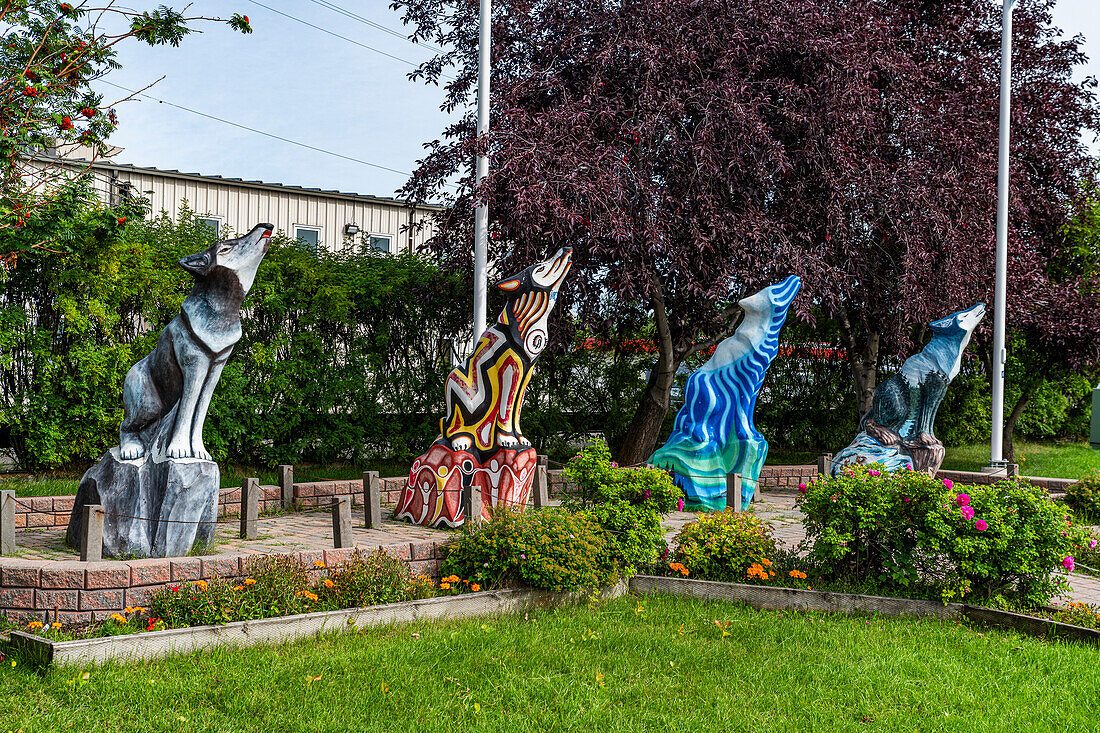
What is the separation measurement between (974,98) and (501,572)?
12.9 metres

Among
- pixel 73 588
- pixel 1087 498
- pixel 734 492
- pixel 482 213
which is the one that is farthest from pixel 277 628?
pixel 1087 498

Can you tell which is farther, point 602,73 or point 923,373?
point 923,373

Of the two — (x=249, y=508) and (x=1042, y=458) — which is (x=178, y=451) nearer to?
(x=249, y=508)

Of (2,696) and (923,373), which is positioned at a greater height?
(923,373)

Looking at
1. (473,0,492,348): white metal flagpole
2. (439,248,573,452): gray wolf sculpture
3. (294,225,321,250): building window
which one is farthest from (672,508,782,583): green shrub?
(294,225,321,250): building window

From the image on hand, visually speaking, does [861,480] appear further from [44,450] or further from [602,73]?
[44,450]

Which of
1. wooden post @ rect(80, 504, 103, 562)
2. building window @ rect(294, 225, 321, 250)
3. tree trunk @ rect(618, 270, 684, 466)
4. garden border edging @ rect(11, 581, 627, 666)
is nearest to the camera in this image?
garden border edging @ rect(11, 581, 627, 666)

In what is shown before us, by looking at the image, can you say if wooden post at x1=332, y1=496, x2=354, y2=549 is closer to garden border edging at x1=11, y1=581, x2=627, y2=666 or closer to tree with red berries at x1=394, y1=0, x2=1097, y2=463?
garden border edging at x1=11, y1=581, x2=627, y2=666

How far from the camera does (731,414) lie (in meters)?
11.3

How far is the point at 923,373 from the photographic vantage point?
12656mm

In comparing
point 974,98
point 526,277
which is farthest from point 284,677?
point 974,98

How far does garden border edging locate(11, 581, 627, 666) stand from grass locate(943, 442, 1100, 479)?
12945 millimetres

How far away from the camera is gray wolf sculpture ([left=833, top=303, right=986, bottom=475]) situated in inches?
495

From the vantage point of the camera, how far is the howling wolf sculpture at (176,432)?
22.7ft
